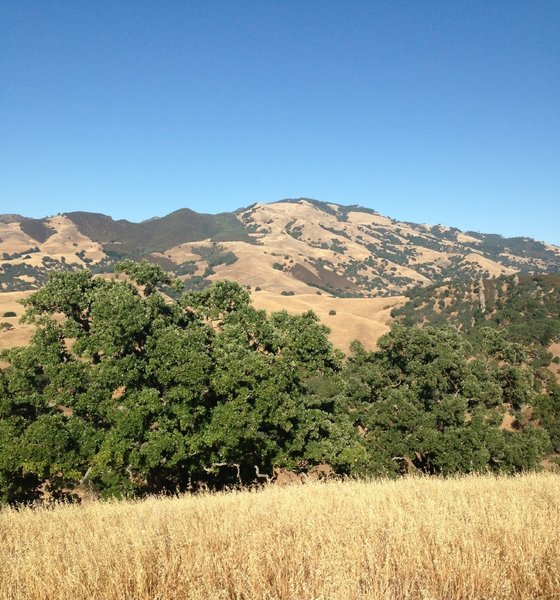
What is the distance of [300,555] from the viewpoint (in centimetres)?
462

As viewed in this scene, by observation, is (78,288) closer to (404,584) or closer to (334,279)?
(404,584)

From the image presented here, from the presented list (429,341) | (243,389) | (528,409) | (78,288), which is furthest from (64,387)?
(528,409)

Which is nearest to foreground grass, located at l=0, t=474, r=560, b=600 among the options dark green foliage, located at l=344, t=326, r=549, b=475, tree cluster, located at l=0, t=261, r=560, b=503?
tree cluster, located at l=0, t=261, r=560, b=503

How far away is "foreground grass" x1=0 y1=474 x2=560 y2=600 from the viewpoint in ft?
13.1

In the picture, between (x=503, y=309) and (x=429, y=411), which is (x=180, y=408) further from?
(x=503, y=309)

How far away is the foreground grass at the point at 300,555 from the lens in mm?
3982

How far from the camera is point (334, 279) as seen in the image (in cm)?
19550

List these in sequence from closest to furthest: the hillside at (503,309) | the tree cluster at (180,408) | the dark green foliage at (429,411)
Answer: the tree cluster at (180,408)
the dark green foliage at (429,411)
the hillside at (503,309)

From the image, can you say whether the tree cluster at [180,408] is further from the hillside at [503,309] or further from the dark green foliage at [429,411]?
the hillside at [503,309]

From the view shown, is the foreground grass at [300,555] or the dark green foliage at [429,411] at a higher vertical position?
the foreground grass at [300,555]

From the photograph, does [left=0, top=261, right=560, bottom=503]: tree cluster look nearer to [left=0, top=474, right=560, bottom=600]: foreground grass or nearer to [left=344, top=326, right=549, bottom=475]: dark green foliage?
[left=344, top=326, right=549, bottom=475]: dark green foliage

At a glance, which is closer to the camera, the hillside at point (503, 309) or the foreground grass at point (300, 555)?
the foreground grass at point (300, 555)

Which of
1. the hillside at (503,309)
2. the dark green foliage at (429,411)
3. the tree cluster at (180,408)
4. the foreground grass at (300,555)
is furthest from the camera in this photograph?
the hillside at (503,309)

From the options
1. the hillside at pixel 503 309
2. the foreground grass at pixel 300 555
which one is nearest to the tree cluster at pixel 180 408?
the foreground grass at pixel 300 555
